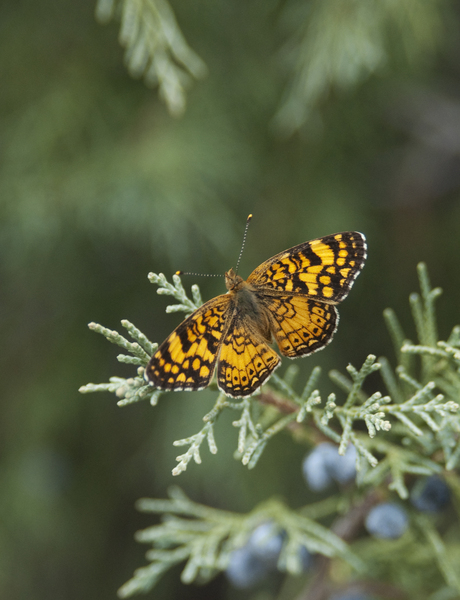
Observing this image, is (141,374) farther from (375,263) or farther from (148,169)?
(375,263)

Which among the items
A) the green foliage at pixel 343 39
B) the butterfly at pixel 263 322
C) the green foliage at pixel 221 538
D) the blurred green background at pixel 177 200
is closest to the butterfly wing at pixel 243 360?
the butterfly at pixel 263 322

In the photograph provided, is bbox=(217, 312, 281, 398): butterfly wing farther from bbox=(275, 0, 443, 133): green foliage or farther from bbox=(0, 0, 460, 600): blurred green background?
Answer: bbox=(275, 0, 443, 133): green foliage

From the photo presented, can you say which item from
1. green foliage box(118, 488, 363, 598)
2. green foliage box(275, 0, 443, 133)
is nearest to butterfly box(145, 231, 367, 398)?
green foliage box(118, 488, 363, 598)

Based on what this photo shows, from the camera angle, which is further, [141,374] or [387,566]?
[387,566]

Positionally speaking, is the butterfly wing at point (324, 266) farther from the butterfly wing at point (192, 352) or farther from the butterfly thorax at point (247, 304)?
the butterfly wing at point (192, 352)

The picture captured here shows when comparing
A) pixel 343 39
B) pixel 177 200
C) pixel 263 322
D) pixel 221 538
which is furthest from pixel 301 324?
pixel 343 39

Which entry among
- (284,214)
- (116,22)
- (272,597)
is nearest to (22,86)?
(116,22)

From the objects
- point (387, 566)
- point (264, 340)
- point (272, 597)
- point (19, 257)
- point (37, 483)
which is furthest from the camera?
→ point (272, 597)
